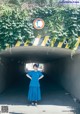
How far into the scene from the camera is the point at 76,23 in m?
12.3

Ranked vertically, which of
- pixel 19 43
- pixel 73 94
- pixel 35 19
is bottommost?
pixel 73 94

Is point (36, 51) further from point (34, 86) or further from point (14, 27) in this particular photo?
point (14, 27)

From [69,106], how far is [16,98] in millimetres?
2780

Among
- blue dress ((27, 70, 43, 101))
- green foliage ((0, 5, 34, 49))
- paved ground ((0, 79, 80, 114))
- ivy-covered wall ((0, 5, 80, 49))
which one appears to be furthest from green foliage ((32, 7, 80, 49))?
paved ground ((0, 79, 80, 114))

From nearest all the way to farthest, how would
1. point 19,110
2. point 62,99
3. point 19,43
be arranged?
point 19,110
point 19,43
point 62,99

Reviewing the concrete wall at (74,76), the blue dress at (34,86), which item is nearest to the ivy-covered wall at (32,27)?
the blue dress at (34,86)

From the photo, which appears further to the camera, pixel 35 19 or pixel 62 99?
pixel 62 99

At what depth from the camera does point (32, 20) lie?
12367 mm

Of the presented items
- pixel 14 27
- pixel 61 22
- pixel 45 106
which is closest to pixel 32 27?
pixel 14 27

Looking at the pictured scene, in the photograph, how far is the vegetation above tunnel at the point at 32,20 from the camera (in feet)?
39.3

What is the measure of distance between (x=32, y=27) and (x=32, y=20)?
0.31 meters

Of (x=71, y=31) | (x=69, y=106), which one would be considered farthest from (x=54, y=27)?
(x=69, y=106)

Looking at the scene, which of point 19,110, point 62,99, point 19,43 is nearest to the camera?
point 19,110

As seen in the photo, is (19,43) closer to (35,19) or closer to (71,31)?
(35,19)
